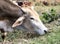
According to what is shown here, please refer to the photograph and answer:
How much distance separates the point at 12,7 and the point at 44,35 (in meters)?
1.07

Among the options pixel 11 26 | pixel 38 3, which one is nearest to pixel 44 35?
pixel 11 26

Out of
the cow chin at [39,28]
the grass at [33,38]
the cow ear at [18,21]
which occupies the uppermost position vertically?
the cow ear at [18,21]

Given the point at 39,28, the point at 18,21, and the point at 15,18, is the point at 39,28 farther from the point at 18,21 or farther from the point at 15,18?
the point at 15,18

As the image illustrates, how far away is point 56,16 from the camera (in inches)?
339

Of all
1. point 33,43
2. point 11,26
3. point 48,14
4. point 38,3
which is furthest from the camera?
point 38,3

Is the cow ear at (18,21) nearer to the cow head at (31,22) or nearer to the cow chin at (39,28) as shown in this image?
the cow head at (31,22)

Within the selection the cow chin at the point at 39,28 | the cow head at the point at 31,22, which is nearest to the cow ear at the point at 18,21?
the cow head at the point at 31,22

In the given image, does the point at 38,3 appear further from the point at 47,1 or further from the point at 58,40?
the point at 58,40

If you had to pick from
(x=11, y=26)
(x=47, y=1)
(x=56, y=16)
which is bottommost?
(x=47, y=1)

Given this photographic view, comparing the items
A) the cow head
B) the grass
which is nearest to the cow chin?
the cow head

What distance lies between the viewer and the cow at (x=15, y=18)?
22.6 ft

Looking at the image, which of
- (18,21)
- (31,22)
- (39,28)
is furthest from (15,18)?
A: (39,28)

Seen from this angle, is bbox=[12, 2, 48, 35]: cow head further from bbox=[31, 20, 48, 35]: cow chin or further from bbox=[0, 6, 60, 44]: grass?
bbox=[0, 6, 60, 44]: grass

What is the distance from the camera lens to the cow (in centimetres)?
689
